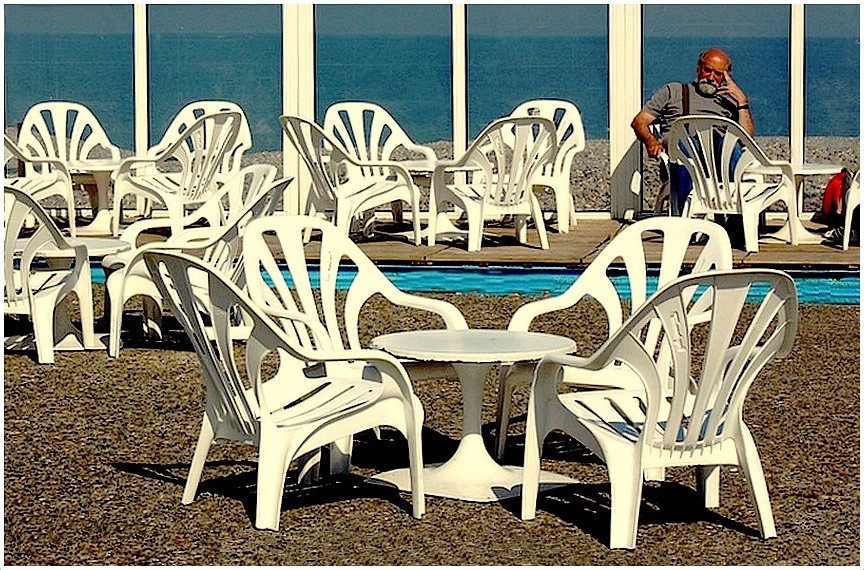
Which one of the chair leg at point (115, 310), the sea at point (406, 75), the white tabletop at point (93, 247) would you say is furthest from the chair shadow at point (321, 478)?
the sea at point (406, 75)

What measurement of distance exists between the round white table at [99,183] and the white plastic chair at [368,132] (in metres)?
1.56

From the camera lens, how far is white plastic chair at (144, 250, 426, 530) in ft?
15.0

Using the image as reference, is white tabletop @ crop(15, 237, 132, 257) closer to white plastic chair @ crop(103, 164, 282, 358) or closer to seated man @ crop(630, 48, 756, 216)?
white plastic chair @ crop(103, 164, 282, 358)

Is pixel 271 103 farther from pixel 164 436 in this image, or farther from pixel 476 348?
pixel 476 348

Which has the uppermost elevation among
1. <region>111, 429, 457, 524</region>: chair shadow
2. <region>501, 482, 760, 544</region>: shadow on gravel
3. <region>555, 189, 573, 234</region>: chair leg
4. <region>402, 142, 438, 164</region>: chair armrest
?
<region>402, 142, 438, 164</region>: chair armrest

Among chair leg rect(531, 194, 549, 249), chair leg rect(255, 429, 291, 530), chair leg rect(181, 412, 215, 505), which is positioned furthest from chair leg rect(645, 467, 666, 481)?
chair leg rect(531, 194, 549, 249)

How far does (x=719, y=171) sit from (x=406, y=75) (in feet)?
11.7

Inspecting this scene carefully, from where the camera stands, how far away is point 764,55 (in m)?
12.5

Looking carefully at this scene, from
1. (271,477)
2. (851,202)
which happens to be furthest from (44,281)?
(851,202)

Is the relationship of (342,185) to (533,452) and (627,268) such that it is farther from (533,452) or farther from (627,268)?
(533,452)

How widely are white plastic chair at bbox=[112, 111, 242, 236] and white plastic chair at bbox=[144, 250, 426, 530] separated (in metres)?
5.46

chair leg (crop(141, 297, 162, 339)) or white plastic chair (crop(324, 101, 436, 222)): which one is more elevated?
white plastic chair (crop(324, 101, 436, 222))

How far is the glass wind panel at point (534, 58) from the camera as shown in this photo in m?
12.7

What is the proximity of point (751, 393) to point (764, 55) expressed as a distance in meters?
6.17
